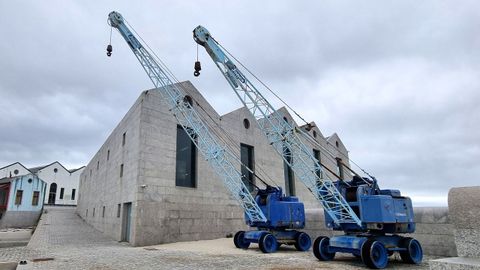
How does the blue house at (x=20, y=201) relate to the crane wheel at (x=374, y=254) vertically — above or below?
above

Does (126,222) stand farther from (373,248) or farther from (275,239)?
(373,248)

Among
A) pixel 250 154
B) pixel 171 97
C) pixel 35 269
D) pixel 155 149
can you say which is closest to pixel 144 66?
pixel 171 97

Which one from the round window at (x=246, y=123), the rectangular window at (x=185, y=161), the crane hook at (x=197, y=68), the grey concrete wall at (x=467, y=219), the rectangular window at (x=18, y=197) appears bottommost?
the grey concrete wall at (x=467, y=219)

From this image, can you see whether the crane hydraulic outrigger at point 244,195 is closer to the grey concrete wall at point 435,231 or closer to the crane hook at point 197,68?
the crane hook at point 197,68

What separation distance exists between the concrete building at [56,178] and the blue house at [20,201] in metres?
12.3

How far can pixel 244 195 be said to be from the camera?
58.2 ft

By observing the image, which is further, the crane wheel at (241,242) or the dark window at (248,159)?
the dark window at (248,159)

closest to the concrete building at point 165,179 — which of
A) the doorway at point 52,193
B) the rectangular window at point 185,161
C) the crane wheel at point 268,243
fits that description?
the rectangular window at point 185,161

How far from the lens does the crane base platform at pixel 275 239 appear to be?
15.3 meters

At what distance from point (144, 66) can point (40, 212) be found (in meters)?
30.9

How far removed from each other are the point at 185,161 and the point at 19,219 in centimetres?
3082

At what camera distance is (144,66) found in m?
21.6

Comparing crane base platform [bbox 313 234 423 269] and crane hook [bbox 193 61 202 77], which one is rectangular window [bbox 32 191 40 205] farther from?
crane base platform [bbox 313 234 423 269]

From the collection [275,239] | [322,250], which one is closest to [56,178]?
[275,239]
